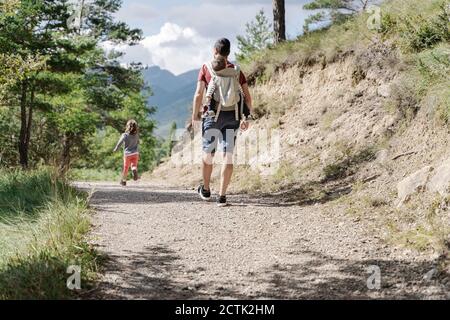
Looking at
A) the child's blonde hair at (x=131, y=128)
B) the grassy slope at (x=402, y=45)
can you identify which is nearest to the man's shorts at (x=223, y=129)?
the grassy slope at (x=402, y=45)

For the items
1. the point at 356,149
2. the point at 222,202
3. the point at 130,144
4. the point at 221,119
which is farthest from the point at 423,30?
the point at 130,144

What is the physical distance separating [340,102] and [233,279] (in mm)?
7372

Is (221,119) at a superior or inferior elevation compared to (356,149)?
superior

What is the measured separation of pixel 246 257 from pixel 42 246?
6.59ft

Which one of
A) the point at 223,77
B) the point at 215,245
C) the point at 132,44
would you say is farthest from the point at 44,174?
the point at 132,44

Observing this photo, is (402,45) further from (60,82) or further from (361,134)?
(60,82)

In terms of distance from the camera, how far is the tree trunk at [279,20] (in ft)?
48.2

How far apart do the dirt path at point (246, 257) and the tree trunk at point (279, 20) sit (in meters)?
9.06

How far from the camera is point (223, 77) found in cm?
720

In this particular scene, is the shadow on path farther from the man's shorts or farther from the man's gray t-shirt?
the man's gray t-shirt

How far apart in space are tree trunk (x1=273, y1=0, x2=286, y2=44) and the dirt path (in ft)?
29.7

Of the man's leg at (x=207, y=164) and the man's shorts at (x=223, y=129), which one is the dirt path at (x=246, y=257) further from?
the man's shorts at (x=223, y=129)

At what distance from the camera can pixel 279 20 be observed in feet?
48.9

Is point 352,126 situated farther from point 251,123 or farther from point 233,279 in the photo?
point 233,279
